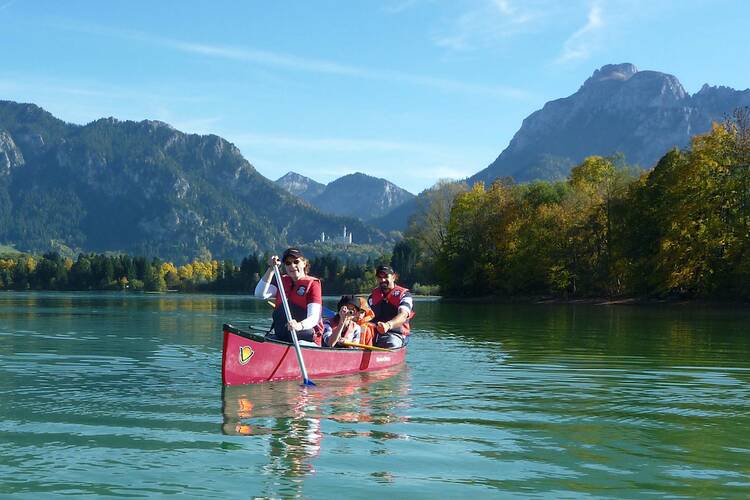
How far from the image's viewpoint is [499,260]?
82.4 meters

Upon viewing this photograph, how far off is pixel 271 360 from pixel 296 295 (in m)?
1.71

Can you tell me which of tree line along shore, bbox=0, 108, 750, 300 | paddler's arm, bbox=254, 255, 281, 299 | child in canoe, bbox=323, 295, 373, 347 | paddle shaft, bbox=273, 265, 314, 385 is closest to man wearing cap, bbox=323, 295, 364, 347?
child in canoe, bbox=323, 295, 373, 347

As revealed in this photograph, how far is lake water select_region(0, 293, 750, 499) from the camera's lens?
8.94m

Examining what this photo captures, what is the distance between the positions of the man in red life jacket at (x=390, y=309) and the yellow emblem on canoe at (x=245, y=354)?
15.3ft

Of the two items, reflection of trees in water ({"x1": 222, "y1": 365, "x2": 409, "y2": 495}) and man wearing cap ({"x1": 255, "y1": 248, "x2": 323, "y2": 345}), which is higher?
man wearing cap ({"x1": 255, "y1": 248, "x2": 323, "y2": 345})

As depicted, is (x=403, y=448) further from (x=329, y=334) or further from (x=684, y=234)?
(x=684, y=234)

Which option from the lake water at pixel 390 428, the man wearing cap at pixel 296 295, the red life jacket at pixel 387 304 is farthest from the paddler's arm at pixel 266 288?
the red life jacket at pixel 387 304

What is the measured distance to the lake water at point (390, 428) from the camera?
8.94 m

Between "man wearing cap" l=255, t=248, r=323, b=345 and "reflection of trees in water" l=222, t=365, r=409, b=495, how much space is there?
121cm

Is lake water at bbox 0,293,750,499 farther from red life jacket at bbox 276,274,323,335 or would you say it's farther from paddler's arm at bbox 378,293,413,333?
red life jacket at bbox 276,274,323,335

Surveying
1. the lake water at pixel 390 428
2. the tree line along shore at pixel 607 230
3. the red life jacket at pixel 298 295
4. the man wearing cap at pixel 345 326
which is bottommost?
the lake water at pixel 390 428

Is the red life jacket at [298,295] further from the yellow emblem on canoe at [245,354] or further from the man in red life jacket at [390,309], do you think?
the man in red life jacket at [390,309]

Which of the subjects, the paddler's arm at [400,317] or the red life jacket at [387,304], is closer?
the paddler's arm at [400,317]

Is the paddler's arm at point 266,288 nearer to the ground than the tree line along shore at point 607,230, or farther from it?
nearer to the ground
